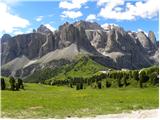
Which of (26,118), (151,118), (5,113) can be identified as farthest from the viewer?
(5,113)

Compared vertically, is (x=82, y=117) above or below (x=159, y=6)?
below

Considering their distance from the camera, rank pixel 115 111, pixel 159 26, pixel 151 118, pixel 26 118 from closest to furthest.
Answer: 1. pixel 159 26
2. pixel 151 118
3. pixel 26 118
4. pixel 115 111

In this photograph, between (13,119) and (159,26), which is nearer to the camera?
(159,26)

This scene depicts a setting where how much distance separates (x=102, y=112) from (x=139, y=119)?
741cm

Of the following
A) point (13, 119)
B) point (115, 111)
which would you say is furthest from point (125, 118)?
point (13, 119)

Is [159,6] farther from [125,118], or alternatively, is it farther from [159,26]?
[125,118]

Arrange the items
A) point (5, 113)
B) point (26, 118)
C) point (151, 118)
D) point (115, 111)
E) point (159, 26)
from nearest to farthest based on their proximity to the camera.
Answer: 1. point (159, 26)
2. point (151, 118)
3. point (26, 118)
4. point (5, 113)
5. point (115, 111)

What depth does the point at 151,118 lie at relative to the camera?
32.4 metres

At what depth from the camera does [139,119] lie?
108 feet

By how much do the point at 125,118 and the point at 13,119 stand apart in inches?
418

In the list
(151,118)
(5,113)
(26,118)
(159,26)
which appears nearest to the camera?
(159,26)

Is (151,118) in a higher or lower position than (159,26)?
lower

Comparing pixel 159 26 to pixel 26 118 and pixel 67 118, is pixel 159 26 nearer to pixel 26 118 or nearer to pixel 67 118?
pixel 67 118

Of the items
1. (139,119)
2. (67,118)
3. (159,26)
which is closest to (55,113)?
(67,118)
